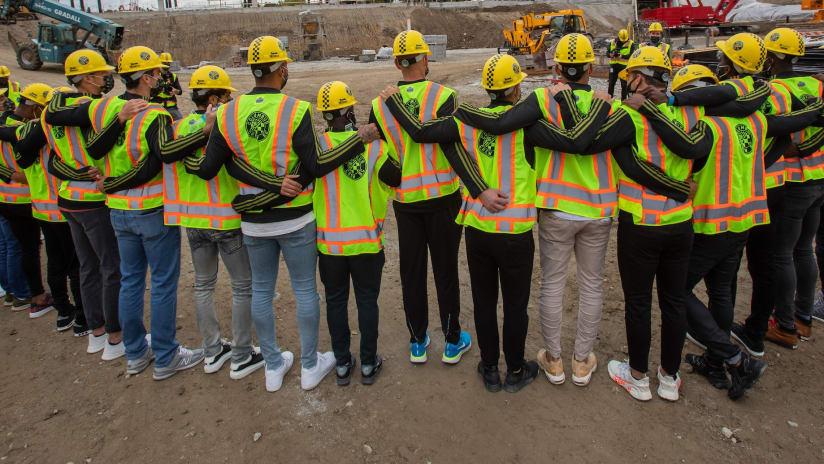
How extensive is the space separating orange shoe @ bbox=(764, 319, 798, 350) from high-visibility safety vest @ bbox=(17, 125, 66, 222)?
5.84 m

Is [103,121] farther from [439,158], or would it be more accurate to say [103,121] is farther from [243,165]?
[439,158]

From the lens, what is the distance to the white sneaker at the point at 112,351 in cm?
414

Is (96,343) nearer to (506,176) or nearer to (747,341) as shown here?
(506,176)

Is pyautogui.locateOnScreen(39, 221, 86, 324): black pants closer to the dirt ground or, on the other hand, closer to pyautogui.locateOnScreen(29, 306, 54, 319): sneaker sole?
pyautogui.locateOnScreen(29, 306, 54, 319): sneaker sole

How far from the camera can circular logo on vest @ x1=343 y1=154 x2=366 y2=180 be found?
328 centimetres

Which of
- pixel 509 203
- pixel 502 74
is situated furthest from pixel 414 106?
pixel 509 203

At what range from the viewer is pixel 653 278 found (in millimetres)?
3143

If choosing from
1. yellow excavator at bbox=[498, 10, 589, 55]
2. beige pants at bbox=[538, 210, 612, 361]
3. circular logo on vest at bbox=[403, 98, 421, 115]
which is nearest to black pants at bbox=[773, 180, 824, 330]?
beige pants at bbox=[538, 210, 612, 361]

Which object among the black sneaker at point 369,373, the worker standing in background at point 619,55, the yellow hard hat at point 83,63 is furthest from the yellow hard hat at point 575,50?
the worker standing in background at point 619,55

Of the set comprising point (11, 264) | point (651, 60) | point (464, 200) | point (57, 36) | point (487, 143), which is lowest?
point (11, 264)

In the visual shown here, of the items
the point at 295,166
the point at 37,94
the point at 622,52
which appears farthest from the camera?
the point at 622,52

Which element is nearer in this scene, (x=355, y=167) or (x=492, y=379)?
(x=355, y=167)

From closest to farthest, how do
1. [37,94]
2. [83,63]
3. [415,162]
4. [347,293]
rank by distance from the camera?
[415,162]
[347,293]
[83,63]
[37,94]

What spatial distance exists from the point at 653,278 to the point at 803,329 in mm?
2054
